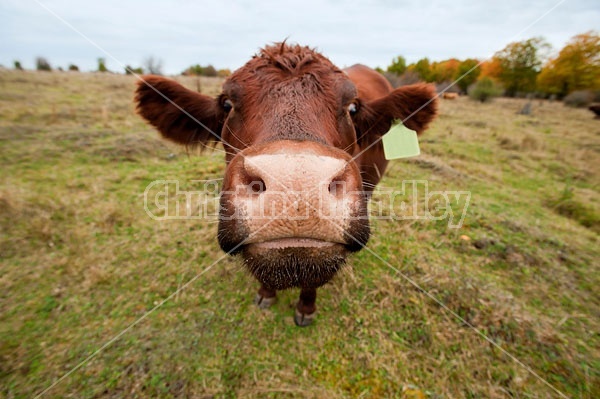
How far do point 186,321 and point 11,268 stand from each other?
2527 mm

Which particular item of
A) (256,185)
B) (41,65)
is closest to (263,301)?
(256,185)

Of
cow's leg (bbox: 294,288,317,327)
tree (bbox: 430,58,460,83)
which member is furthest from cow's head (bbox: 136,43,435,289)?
tree (bbox: 430,58,460,83)

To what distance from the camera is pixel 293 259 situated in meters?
1.32

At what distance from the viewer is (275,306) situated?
119 inches

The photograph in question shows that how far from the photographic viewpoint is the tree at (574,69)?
104 ft

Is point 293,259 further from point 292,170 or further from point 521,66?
point 521,66

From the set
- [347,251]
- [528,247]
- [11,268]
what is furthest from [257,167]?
[528,247]

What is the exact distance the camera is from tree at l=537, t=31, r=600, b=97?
31656mm

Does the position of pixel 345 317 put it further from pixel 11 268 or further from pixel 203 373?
pixel 11 268

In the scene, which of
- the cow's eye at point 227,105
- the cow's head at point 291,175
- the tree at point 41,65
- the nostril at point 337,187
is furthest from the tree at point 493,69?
the tree at point 41,65

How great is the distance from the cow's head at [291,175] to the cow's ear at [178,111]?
72 centimetres

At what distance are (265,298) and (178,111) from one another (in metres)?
2.39

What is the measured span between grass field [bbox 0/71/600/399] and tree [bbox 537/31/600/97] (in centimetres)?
4179

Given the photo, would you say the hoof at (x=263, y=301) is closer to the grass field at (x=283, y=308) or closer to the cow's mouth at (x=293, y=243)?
the grass field at (x=283, y=308)
